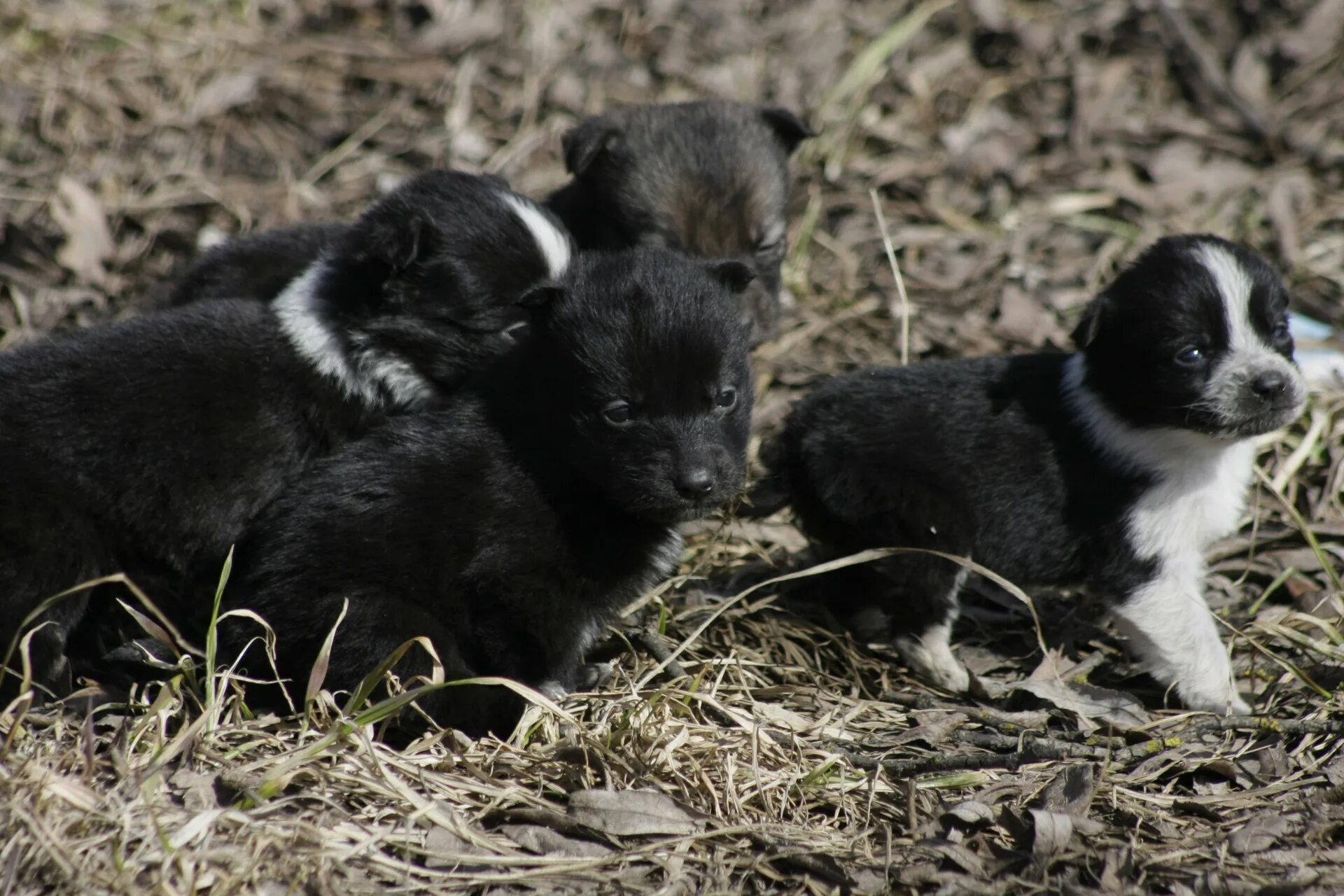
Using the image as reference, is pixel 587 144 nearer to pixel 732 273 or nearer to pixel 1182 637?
pixel 732 273

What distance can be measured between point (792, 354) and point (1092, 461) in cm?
203

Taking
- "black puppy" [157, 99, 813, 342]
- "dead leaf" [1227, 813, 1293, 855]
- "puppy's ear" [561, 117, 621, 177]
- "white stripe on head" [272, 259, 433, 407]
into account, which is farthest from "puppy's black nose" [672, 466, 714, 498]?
"puppy's ear" [561, 117, 621, 177]

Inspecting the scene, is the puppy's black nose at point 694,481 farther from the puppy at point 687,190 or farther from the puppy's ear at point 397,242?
the puppy at point 687,190

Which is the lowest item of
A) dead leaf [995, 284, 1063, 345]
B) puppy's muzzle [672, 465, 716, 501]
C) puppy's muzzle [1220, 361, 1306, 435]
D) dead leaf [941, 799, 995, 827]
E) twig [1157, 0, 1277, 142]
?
dead leaf [941, 799, 995, 827]

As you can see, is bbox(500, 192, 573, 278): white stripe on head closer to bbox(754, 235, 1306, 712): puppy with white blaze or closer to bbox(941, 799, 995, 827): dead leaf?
bbox(754, 235, 1306, 712): puppy with white blaze

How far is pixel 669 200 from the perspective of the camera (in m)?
6.38

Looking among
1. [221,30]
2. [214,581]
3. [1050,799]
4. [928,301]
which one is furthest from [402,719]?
[221,30]

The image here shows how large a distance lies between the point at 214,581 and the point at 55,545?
2.08 ft

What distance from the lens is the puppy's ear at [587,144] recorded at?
6.26m

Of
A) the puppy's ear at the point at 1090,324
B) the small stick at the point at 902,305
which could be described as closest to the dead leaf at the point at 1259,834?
the puppy's ear at the point at 1090,324

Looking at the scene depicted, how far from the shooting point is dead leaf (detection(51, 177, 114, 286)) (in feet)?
23.6

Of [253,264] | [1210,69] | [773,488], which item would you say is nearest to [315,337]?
[253,264]

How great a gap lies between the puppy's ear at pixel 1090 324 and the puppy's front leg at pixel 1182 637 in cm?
87

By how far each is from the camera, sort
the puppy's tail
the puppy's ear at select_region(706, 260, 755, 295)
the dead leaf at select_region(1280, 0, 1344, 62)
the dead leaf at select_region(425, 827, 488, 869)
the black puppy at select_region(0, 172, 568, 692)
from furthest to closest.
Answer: the dead leaf at select_region(1280, 0, 1344, 62) < the puppy's tail < the puppy's ear at select_region(706, 260, 755, 295) < the black puppy at select_region(0, 172, 568, 692) < the dead leaf at select_region(425, 827, 488, 869)
